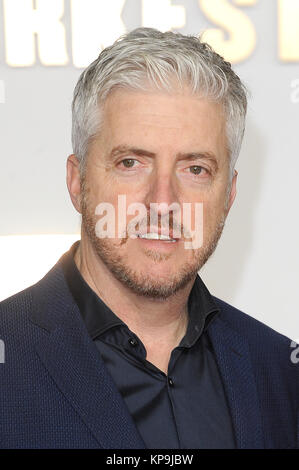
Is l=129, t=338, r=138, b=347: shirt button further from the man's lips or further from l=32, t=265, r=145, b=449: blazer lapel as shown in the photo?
the man's lips

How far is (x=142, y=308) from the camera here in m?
2.17

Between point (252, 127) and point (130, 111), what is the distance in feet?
3.98

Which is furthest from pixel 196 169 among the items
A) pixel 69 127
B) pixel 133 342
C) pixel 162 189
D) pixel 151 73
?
pixel 69 127

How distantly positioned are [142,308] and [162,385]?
225 mm

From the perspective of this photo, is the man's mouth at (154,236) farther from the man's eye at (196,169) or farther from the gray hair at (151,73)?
the gray hair at (151,73)

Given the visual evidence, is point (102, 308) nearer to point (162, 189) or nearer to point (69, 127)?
point (162, 189)

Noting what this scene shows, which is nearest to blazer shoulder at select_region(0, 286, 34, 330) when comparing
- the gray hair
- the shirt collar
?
the shirt collar

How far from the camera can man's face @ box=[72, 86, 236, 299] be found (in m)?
2.05

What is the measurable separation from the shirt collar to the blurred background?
82 centimetres

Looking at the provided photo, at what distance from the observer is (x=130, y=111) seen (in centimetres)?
207

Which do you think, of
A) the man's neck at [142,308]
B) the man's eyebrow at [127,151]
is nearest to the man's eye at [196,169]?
the man's eyebrow at [127,151]

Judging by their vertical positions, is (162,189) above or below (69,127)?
below

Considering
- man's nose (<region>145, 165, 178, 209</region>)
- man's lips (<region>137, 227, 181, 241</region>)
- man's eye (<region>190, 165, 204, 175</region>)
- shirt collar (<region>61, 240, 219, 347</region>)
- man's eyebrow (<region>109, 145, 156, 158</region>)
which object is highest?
man's eyebrow (<region>109, 145, 156, 158</region>)

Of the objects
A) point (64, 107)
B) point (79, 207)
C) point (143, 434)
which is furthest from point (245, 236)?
point (143, 434)
